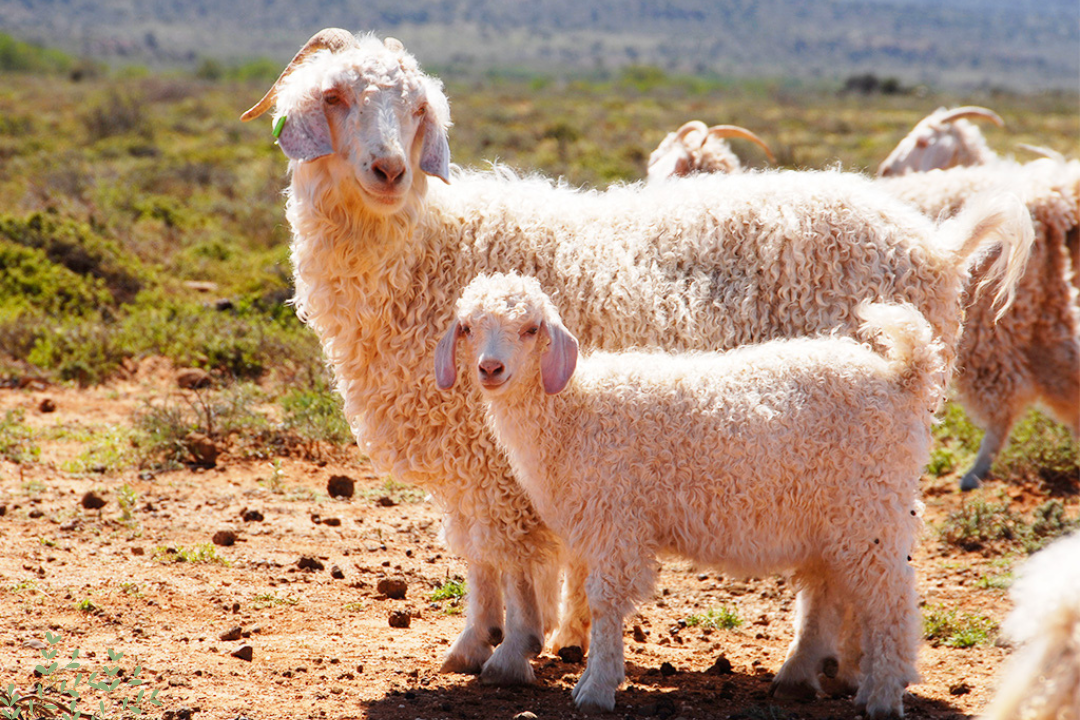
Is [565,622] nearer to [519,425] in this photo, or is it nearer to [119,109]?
[519,425]

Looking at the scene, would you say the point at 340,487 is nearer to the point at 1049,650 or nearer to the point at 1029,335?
the point at 1029,335

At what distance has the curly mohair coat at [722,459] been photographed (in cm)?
420

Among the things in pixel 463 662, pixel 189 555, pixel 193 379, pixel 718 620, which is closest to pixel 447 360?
pixel 463 662

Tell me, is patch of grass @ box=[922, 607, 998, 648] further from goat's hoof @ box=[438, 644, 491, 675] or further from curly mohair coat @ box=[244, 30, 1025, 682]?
goat's hoof @ box=[438, 644, 491, 675]

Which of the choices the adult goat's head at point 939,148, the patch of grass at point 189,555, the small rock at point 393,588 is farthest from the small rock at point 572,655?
the adult goat's head at point 939,148

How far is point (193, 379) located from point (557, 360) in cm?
550

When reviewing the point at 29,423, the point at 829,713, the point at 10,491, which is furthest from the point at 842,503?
the point at 29,423

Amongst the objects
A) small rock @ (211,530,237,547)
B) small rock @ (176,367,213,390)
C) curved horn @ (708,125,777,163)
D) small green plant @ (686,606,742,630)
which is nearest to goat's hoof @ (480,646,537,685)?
small green plant @ (686,606,742,630)

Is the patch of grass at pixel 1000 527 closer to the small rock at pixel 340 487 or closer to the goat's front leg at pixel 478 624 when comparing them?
the goat's front leg at pixel 478 624

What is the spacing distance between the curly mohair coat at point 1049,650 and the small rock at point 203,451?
18.2 ft

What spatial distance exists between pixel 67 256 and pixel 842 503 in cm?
936

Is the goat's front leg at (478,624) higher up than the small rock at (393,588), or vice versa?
the goat's front leg at (478,624)

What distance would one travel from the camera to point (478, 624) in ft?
16.2

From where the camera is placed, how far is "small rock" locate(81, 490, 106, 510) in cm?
638
